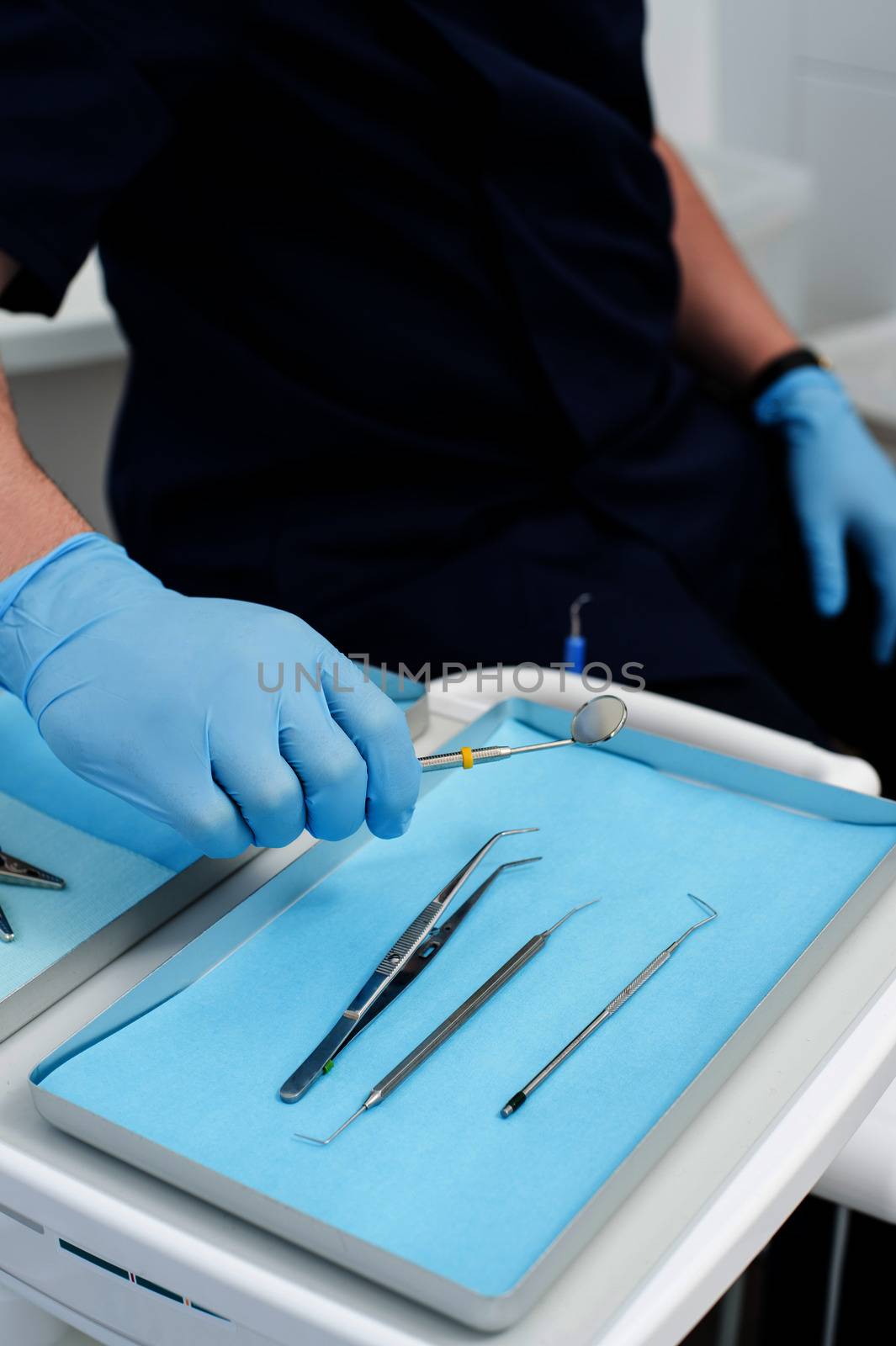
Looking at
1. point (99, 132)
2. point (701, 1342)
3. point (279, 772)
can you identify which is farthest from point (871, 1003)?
point (99, 132)

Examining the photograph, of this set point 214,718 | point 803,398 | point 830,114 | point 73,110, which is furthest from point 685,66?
point 214,718

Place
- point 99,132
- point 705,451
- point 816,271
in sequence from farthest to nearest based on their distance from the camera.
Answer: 1. point 816,271
2. point 705,451
3. point 99,132

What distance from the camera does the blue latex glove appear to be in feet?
4.42

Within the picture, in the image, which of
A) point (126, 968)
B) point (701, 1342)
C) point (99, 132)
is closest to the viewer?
point (126, 968)

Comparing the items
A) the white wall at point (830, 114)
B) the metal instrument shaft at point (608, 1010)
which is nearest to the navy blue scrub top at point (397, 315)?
the metal instrument shaft at point (608, 1010)

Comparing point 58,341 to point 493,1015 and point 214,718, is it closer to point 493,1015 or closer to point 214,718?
point 214,718

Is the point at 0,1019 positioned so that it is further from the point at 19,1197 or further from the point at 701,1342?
the point at 701,1342

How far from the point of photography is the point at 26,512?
2.62 ft

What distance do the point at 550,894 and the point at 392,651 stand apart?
49 cm

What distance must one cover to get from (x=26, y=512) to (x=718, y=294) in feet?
3.00

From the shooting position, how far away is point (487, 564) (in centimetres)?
112

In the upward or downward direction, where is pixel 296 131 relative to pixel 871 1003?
upward

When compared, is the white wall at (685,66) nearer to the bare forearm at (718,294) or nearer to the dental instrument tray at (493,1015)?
the bare forearm at (718,294)

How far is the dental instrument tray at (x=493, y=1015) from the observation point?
1.60ft
